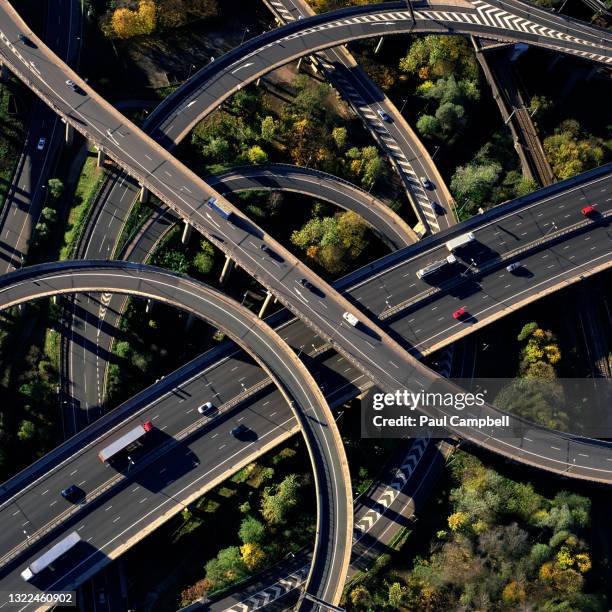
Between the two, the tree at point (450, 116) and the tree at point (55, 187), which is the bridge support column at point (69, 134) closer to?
the tree at point (55, 187)

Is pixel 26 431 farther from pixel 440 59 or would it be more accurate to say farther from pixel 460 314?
pixel 440 59

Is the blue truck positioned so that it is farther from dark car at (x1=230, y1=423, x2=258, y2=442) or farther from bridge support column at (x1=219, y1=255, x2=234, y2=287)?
dark car at (x1=230, y1=423, x2=258, y2=442)

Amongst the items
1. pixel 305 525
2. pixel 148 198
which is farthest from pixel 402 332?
pixel 148 198

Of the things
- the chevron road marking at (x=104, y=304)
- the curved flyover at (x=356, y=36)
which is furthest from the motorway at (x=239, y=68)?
the chevron road marking at (x=104, y=304)

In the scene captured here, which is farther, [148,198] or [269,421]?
[148,198]

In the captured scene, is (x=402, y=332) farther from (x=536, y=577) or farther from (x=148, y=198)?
(x=148, y=198)

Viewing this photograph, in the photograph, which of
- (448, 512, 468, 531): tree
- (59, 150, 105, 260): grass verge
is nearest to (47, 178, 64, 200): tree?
(59, 150, 105, 260): grass verge

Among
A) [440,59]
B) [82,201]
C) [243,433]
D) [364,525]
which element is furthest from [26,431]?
[440,59]
